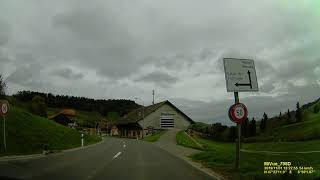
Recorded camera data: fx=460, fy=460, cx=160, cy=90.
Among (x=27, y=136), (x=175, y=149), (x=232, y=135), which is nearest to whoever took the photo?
(x=27, y=136)

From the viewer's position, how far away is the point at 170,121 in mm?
97750

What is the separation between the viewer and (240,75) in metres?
16.6

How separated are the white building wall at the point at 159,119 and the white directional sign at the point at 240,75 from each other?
7733cm

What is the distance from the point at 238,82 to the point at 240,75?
0.29 m

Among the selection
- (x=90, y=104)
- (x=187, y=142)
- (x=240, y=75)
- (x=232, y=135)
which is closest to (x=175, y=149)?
(x=187, y=142)

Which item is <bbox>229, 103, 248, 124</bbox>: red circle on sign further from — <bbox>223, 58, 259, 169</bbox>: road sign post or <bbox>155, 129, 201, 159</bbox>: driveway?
<bbox>155, 129, 201, 159</bbox>: driveway

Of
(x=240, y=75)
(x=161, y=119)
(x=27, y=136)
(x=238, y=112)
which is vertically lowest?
(x=27, y=136)

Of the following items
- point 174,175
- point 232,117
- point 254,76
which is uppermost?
point 254,76

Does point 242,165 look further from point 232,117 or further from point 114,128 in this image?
point 114,128

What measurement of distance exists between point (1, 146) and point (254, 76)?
16.5 meters

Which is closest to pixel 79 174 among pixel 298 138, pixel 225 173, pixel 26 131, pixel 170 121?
pixel 225 173

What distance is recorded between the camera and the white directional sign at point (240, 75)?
1636 centimetres

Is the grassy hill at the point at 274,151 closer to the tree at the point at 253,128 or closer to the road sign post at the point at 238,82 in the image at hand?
the tree at the point at 253,128

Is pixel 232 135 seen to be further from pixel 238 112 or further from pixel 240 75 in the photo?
pixel 238 112
